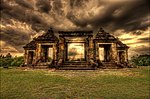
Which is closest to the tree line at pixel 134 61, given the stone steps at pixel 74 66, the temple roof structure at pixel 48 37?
the temple roof structure at pixel 48 37

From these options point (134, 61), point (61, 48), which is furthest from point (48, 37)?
point (134, 61)

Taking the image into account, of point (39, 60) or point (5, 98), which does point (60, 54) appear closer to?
point (39, 60)

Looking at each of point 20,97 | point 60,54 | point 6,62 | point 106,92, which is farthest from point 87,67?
point 6,62

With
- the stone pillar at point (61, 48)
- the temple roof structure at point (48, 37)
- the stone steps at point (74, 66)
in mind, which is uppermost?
the temple roof structure at point (48, 37)

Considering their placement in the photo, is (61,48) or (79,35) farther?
(79,35)

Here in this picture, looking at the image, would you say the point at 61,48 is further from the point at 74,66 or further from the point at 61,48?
the point at 74,66

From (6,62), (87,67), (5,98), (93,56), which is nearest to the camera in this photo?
(5,98)

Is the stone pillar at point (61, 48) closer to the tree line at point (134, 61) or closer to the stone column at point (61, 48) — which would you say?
the stone column at point (61, 48)

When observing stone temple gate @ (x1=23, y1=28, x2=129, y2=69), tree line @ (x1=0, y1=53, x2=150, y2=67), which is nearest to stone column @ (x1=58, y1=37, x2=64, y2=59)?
stone temple gate @ (x1=23, y1=28, x2=129, y2=69)

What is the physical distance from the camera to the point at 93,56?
26625 mm

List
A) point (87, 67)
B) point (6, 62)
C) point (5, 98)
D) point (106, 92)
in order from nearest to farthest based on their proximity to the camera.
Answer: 1. point (5, 98)
2. point (106, 92)
3. point (87, 67)
4. point (6, 62)

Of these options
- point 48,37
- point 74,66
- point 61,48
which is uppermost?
point 48,37

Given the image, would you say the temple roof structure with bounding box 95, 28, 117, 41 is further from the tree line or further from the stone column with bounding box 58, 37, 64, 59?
the tree line

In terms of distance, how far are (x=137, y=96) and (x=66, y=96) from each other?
4.16 meters
